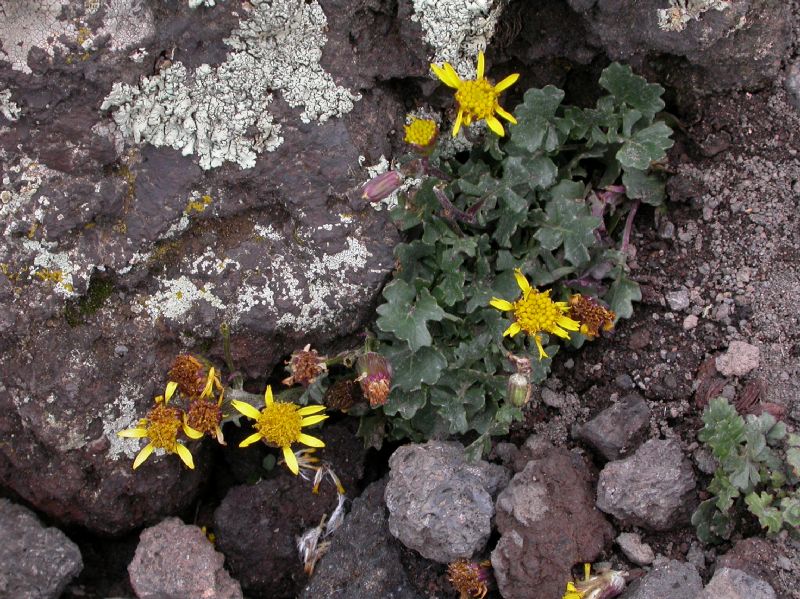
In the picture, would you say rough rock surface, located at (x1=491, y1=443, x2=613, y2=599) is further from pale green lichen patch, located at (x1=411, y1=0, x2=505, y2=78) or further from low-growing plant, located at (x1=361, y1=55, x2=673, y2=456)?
pale green lichen patch, located at (x1=411, y1=0, x2=505, y2=78)

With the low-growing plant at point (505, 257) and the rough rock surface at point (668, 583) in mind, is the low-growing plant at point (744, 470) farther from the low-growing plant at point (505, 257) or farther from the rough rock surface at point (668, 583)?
the low-growing plant at point (505, 257)

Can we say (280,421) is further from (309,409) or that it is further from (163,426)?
(163,426)

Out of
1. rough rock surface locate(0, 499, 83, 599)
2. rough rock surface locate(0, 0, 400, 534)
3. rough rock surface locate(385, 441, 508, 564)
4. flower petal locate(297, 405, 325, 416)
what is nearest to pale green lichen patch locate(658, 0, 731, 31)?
rough rock surface locate(0, 0, 400, 534)

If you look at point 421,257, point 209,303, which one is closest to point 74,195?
point 209,303

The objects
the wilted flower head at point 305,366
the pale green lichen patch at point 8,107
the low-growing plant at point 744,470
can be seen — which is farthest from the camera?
the wilted flower head at point 305,366

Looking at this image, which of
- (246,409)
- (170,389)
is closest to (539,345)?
(246,409)

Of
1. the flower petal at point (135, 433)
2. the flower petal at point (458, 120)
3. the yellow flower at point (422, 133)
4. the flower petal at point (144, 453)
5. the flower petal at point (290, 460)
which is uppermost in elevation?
the yellow flower at point (422, 133)

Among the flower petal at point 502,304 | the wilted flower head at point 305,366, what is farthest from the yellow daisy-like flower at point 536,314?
the wilted flower head at point 305,366
